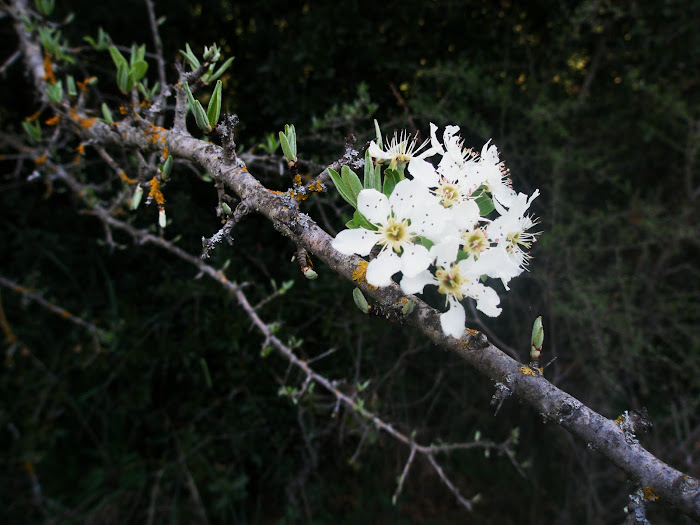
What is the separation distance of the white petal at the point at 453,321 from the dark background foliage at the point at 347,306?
4.36 ft

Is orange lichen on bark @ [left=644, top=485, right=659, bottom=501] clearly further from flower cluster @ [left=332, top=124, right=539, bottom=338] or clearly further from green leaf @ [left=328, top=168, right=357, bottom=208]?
green leaf @ [left=328, top=168, right=357, bottom=208]

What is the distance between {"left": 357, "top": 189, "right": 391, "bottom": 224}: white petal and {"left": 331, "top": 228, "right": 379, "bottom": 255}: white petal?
2cm

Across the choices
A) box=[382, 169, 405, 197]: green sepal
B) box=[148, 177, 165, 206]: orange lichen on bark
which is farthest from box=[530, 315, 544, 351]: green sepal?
box=[148, 177, 165, 206]: orange lichen on bark

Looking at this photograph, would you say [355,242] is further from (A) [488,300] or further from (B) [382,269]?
(A) [488,300]

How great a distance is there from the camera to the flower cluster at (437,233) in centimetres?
55

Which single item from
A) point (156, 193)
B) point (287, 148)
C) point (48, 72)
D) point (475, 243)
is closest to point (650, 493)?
point (475, 243)

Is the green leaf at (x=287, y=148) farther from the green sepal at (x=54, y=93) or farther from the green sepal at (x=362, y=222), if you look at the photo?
the green sepal at (x=54, y=93)

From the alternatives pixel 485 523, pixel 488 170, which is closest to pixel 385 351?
pixel 485 523

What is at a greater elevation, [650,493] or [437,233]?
[437,233]

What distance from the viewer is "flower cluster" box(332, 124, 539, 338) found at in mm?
551

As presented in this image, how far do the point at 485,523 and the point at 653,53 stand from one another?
2.66 m

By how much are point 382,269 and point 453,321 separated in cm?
11

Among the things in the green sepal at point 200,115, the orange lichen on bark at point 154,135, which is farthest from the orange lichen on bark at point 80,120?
the green sepal at point 200,115

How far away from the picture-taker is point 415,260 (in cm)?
55
